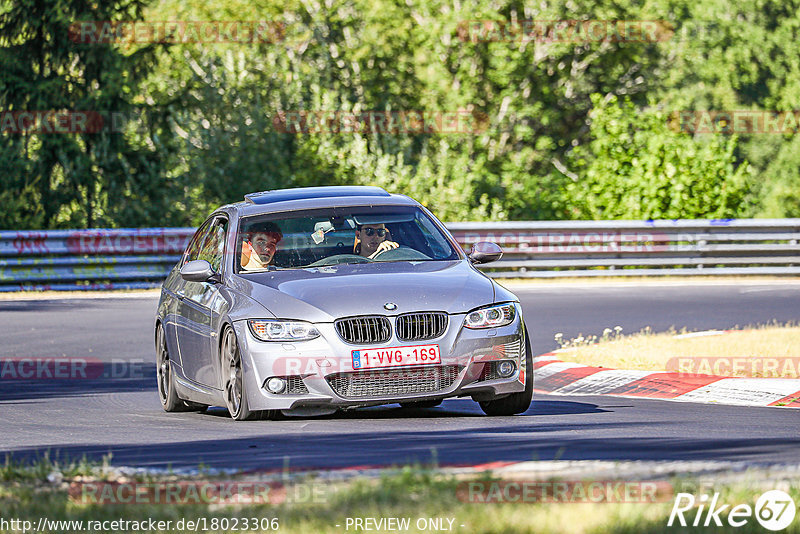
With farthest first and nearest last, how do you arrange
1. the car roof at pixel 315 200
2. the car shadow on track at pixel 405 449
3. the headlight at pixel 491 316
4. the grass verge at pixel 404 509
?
the car roof at pixel 315 200
the headlight at pixel 491 316
the car shadow on track at pixel 405 449
the grass verge at pixel 404 509

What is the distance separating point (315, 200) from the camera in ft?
36.4

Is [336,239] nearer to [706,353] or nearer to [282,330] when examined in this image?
[282,330]

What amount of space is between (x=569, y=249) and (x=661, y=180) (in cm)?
556

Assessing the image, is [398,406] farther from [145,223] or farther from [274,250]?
[145,223]

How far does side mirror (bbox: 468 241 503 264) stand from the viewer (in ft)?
35.1

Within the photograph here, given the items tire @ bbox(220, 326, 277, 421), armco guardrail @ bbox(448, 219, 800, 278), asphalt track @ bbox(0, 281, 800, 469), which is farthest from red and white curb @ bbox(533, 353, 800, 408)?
armco guardrail @ bbox(448, 219, 800, 278)

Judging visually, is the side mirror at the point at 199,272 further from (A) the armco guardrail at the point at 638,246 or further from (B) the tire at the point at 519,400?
(A) the armco guardrail at the point at 638,246

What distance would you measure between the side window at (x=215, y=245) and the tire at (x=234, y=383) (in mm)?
1022

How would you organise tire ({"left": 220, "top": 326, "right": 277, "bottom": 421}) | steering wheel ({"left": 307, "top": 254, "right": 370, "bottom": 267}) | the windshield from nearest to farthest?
tire ({"left": 220, "top": 326, "right": 277, "bottom": 421}), steering wheel ({"left": 307, "top": 254, "right": 370, "bottom": 267}), the windshield

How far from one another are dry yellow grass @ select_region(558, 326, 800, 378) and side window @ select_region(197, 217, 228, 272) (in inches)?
151

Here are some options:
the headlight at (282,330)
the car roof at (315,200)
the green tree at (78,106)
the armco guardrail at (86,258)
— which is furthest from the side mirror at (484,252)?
the green tree at (78,106)

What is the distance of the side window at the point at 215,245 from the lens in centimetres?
1104

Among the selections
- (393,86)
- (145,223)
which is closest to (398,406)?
(145,223)

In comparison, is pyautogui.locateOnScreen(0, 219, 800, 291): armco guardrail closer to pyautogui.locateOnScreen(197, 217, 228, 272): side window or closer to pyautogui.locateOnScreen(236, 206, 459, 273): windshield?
pyautogui.locateOnScreen(197, 217, 228, 272): side window
